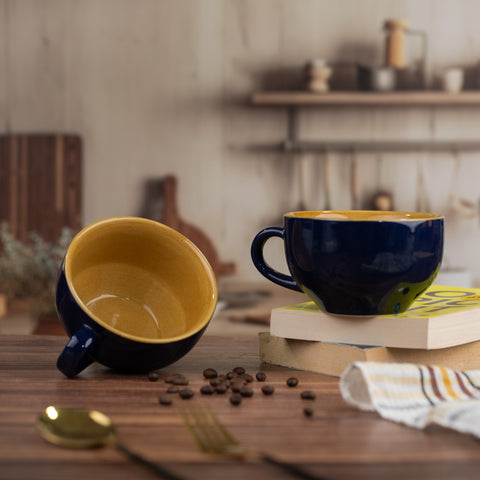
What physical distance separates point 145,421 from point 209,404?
0.21 ft

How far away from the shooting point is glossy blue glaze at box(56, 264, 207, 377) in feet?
1.85

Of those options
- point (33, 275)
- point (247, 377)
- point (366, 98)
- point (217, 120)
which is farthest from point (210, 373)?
point (217, 120)

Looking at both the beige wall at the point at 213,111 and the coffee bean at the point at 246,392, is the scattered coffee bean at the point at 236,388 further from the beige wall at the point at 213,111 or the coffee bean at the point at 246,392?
the beige wall at the point at 213,111

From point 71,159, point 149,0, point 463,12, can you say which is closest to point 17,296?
point 71,159

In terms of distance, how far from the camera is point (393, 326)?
→ 58 cm

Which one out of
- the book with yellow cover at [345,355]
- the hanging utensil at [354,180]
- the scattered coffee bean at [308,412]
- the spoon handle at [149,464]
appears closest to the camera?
the spoon handle at [149,464]

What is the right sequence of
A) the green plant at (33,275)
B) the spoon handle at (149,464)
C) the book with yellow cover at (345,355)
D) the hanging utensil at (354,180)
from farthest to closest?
the hanging utensil at (354,180) < the green plant at (33,275) < the book with yellow cover at (345,355) < the spoon handle at (149,464)

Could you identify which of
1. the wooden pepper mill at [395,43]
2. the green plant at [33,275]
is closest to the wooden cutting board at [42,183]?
the green plant at [33,275]

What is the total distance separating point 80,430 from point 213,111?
7.25ft

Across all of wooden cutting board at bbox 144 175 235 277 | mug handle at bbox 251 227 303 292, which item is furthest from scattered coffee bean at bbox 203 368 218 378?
wooden cutting board at bbox 144 175 235 277

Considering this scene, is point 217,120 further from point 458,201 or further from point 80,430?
point 80,430

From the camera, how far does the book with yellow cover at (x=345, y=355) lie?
1.92 ft

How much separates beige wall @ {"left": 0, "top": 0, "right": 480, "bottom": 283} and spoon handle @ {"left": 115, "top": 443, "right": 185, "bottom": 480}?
2.14 m

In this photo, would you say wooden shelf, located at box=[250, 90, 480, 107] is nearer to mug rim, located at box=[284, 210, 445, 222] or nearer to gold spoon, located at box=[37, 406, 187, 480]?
mug rim, located at box=[284, 210, 445, 222]
